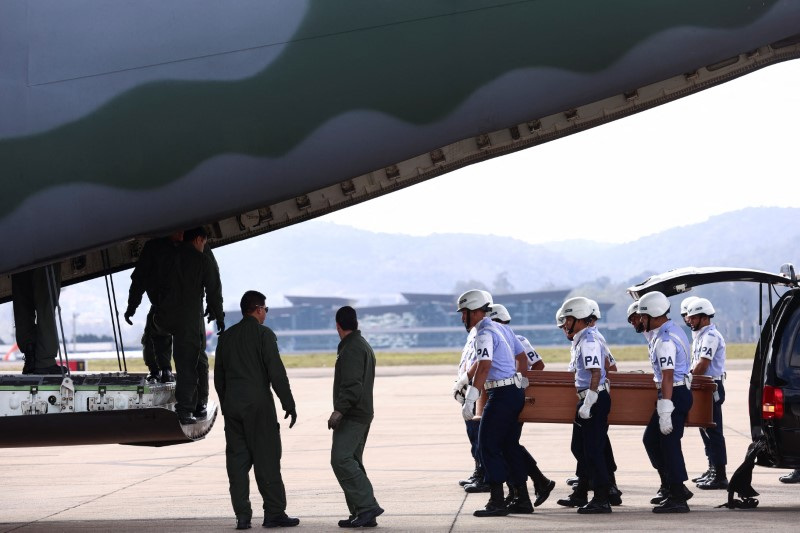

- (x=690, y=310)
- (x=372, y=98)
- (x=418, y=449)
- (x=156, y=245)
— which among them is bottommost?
(x=418, y=449)

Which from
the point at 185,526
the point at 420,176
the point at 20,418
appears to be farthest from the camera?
the point at 185,526

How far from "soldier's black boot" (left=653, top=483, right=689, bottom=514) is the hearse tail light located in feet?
3.37

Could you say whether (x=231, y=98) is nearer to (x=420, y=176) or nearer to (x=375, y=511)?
(x=420, y=176)

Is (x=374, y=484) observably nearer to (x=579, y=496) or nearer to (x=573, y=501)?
(x=573, y=501)

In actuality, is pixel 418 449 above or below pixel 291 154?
below

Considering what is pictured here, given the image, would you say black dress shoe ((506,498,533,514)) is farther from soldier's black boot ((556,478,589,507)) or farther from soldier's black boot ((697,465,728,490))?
soldier's black boot ((697,465,728,490))

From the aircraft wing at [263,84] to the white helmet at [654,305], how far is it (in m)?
3.54

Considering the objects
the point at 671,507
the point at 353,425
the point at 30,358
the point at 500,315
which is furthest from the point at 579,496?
the point at 30,358

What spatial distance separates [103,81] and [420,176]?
2776 mm

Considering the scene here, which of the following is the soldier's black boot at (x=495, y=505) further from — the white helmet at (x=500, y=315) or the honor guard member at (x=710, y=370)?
the white helmet at (x=500, y=315)

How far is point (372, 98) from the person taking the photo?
8250 mm

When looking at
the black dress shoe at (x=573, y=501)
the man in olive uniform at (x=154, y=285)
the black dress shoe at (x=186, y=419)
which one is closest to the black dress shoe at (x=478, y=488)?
the black dress shoe at (x=573, y=501)

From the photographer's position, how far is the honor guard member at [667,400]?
436 inches

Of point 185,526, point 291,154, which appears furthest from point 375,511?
point 291,154
